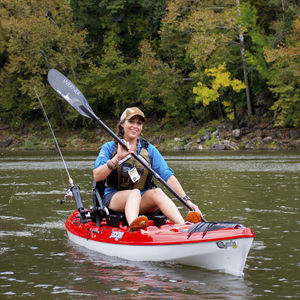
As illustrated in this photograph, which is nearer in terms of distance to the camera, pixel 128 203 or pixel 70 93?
pixel 128 203

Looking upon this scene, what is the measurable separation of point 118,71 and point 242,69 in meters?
10.2

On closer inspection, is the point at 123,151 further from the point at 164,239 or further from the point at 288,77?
the point at 288,77

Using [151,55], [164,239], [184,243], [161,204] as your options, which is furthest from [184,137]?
[184,243]

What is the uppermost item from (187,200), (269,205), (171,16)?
(171,16)

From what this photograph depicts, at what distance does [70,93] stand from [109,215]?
237cm

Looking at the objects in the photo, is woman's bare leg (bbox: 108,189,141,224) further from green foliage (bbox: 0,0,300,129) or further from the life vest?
green foliage (bbox: 0,0,300,129)

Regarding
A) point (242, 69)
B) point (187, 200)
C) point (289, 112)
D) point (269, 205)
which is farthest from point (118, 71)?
point (187, 200)

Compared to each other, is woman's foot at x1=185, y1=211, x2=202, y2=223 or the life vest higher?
the life vest

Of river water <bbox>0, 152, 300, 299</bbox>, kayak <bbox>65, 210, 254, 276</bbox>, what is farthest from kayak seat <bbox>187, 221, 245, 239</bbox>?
river water <bbox>0, 152, 300, 299</bbox>

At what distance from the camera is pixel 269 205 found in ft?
39.3

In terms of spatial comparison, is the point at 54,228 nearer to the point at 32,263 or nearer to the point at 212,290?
the point at 32,263

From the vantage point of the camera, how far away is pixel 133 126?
7496 millimetres

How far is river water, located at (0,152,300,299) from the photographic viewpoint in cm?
590

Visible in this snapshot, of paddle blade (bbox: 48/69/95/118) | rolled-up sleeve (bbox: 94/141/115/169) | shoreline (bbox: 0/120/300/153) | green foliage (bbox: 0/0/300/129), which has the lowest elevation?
shoreline (bbox: 0/120/300/153)
